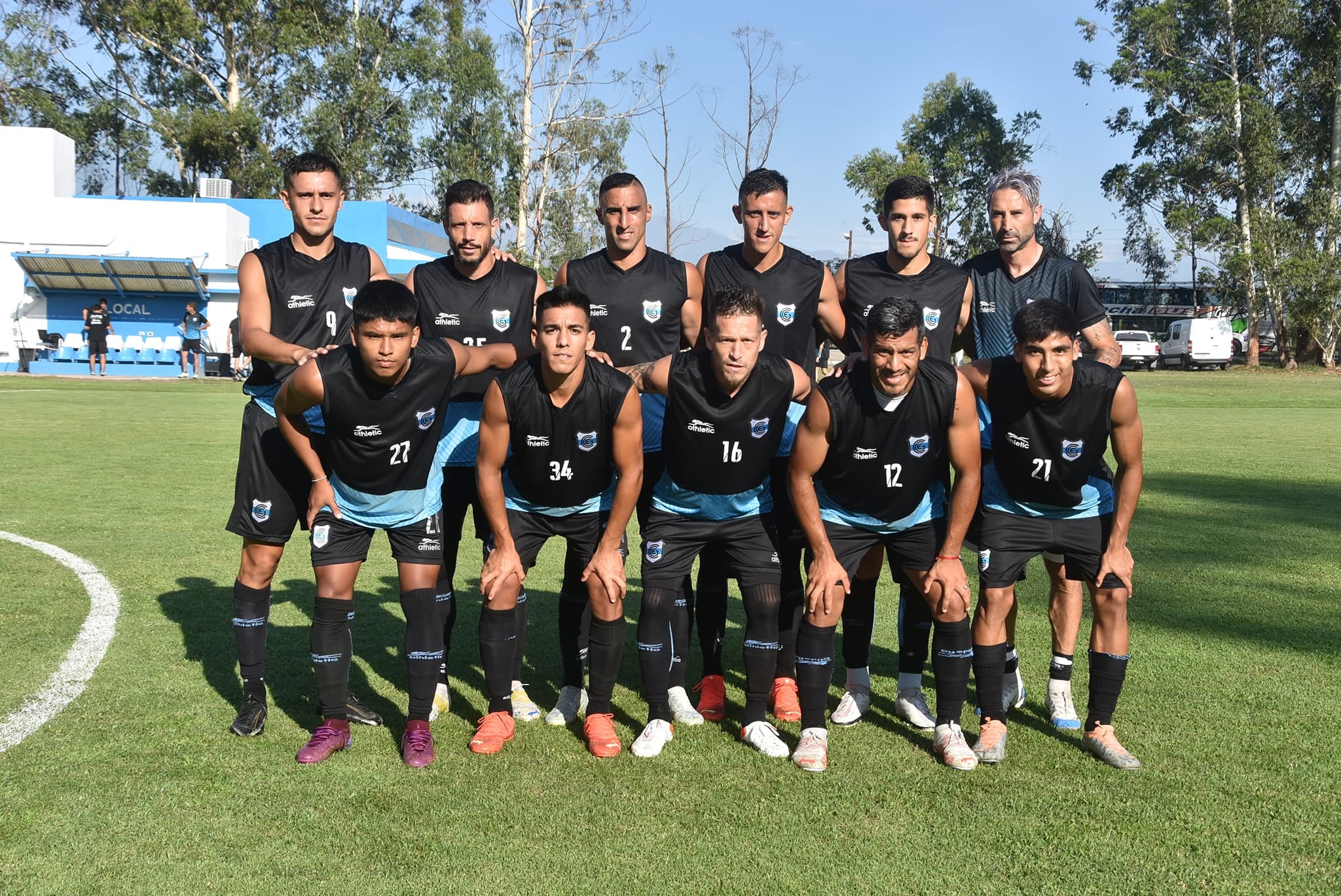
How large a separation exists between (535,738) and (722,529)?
1.25 meters

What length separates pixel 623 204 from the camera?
5227 millimetres

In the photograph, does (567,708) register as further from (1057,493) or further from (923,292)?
(923,292)

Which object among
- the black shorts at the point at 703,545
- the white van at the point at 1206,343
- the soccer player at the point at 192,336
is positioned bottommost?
the black shorts at the point at 703,545

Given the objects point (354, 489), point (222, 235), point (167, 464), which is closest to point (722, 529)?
point (354, 489)

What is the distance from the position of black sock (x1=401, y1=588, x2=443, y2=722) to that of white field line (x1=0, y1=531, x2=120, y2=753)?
1.62 meters

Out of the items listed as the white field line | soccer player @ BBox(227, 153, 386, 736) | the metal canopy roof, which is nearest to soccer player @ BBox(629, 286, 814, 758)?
soccer player @ BBox(227, 153, 386, 736)

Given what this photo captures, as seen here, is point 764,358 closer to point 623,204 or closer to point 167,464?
point 623,204

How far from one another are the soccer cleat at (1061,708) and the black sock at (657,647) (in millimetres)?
1812

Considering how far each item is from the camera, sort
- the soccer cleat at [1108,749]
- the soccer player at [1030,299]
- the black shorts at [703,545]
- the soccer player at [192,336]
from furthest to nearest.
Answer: the soccer player at [192,336]
the soccer player at [1030,299]
the black shorts at [703,545]
the soccer cleat at [1108,749]

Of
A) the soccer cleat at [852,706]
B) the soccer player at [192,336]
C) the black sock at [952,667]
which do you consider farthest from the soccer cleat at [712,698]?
the soccer player at [192,336]

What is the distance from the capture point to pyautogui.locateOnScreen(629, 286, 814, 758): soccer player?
187 inches

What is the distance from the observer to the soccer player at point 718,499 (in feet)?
15.5

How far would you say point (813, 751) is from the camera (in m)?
4.51

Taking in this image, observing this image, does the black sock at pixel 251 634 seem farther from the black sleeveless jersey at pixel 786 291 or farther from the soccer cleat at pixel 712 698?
the black sleeveless jersey at pixel 786 291
